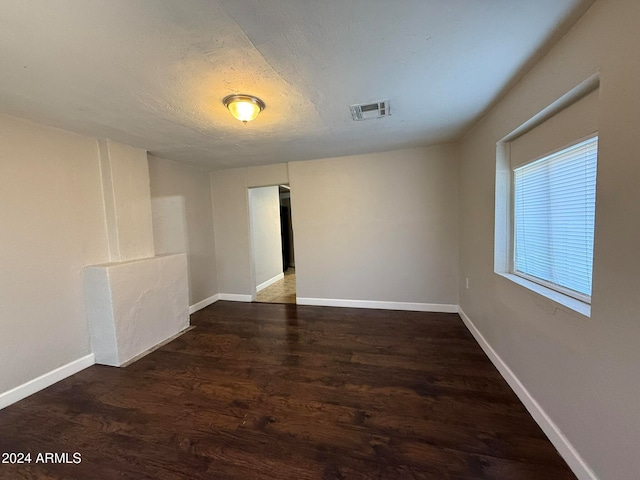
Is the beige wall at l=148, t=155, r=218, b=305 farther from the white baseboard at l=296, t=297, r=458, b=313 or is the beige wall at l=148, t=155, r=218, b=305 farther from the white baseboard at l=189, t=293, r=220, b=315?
the white baseboard at l=296, t=297, r=458, b=313

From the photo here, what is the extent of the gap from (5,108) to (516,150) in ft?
13.0

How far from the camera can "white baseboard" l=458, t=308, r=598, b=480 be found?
1.31m

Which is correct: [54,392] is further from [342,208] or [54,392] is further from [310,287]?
[342,208]

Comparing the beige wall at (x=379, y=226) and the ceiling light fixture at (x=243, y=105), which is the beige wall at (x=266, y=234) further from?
the ceiling light fixture at (x=243, y=105)

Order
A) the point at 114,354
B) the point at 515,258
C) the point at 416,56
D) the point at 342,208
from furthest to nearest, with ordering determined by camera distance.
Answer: the point at 342,208
the point at 114,354
the point at 515,258
the point at 416,56

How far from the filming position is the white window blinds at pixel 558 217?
4.65ft

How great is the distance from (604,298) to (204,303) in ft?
15.0

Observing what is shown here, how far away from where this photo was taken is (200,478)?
4.57ft

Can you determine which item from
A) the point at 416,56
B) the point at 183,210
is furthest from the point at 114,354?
the point at 416,56

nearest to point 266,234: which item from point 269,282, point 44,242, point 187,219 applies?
point 269,282

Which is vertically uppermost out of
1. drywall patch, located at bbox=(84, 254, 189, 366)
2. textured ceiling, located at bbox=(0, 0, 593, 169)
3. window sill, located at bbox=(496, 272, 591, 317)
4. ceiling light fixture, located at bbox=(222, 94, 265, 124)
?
Result: textured ceiling, located at bbox=(0, 0, 593, 169)

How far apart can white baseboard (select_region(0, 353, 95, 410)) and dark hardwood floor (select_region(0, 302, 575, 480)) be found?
0.23 feet

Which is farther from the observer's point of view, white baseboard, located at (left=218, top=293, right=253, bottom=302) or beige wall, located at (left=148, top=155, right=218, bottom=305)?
white baseboard, located at (left=218, top=293, right=253, bottom=302)

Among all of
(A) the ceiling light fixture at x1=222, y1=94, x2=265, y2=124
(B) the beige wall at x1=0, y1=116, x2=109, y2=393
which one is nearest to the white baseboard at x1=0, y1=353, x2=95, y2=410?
(B) the beige wall at x1=0, y1=116, x2=109, y2=393
